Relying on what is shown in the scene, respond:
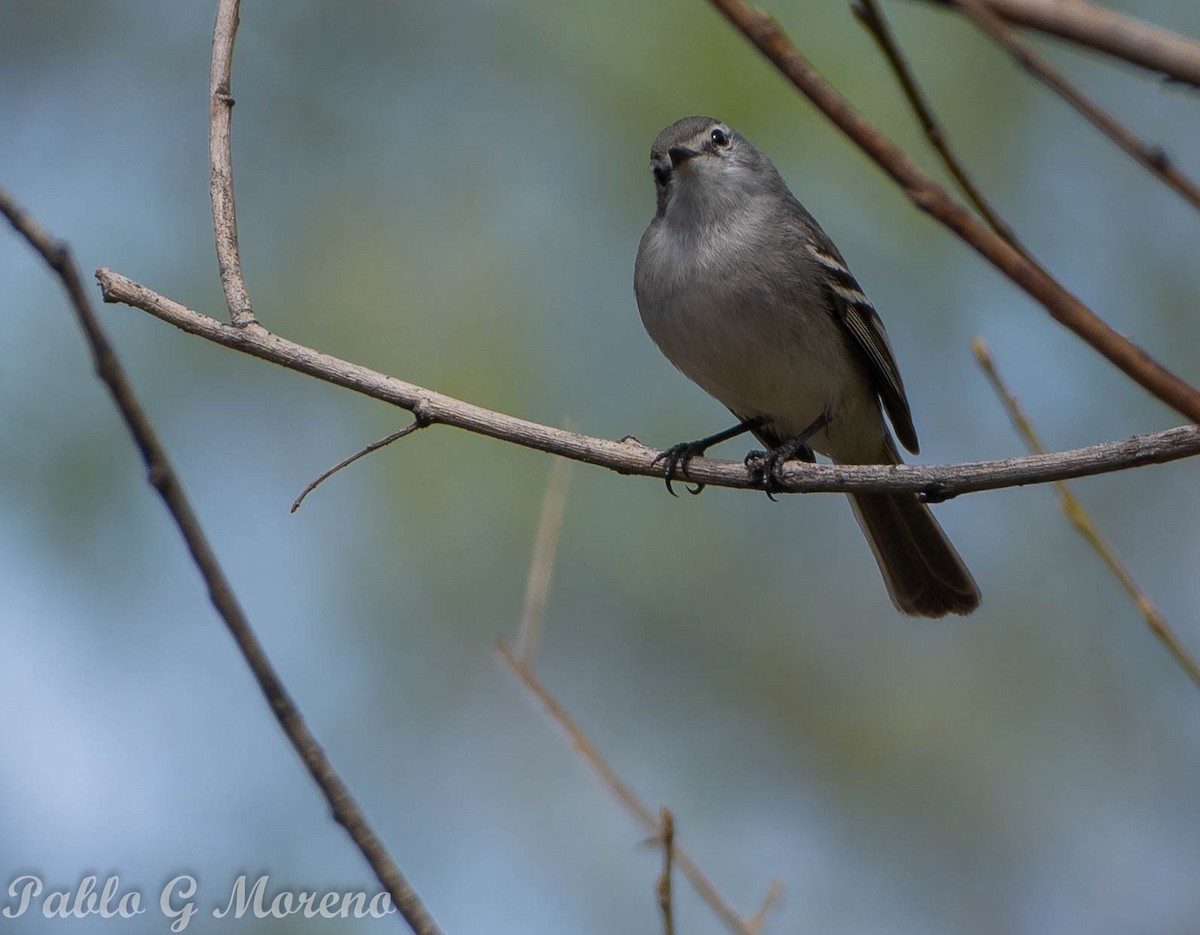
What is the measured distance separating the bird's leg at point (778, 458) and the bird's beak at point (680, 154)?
141 cm

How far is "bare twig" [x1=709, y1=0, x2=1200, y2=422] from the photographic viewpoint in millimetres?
1241

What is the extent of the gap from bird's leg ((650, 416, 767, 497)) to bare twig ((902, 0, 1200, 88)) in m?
3.25

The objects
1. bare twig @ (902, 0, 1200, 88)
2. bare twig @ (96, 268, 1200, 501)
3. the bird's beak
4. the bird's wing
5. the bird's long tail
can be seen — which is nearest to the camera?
bare twig @ (902, 0, 1200, 88)

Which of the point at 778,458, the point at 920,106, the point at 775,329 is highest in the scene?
the point at 775,329

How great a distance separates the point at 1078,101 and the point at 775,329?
4635 millimetres

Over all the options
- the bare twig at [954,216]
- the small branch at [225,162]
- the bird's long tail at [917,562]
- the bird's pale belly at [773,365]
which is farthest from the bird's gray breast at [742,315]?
the bare twig at [954,216]

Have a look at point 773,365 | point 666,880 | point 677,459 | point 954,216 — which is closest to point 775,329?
point 773,365

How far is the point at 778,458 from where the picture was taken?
5117mm

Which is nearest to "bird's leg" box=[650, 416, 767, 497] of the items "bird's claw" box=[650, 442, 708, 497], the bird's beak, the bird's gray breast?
"bird's claw" box=[650, 442, 708, 497]

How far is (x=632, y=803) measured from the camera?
313 centimetres

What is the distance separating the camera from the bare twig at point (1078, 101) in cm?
111

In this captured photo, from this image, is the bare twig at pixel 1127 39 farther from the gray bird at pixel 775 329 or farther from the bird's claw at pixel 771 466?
the gray bird at pixel 775 329

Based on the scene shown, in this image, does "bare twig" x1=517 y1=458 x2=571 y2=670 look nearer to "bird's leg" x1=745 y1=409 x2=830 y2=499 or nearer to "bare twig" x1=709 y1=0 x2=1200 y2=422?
"bird's leg" x1=745 y1=409 x2=830 y2=499

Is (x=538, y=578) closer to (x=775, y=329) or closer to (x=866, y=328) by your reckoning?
(x=775, y=329)
